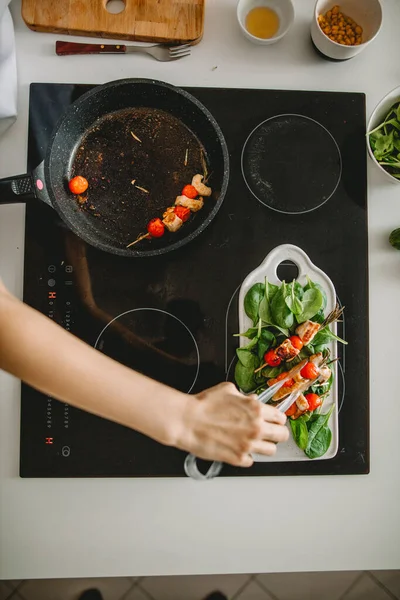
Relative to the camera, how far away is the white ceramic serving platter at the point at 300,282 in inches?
36.6

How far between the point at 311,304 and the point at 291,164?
29 cm

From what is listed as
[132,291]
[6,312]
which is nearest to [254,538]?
[132,291]

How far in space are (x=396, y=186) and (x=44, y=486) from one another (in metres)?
0.90

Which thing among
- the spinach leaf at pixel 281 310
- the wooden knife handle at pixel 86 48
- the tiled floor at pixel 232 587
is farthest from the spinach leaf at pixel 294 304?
the tiled floor at pixel 232 587

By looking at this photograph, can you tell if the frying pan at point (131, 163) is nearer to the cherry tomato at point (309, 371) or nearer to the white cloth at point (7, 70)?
the white cloth at point (7, 70)

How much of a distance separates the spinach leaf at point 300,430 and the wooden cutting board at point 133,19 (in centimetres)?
73

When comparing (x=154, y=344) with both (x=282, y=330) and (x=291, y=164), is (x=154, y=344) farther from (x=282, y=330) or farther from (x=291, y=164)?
(x=291, y=164)

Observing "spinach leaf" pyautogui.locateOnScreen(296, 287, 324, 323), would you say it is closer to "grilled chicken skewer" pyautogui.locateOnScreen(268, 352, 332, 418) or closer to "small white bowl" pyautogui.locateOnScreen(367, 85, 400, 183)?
"grilled chicken skewer" pyautogui.locateOnScreen(268, 352, 332, 418)

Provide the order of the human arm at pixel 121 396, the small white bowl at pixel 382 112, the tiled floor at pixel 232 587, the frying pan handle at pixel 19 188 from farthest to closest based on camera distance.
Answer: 1. the tiled floor at pixel 232 587
2. the small white bowl at pixel 382 112
3. the frying pan handle at pixel 19 188
4. the human arm at pixel 121 396

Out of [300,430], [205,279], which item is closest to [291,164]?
[205,279]

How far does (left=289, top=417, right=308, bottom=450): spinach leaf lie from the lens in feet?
2.95

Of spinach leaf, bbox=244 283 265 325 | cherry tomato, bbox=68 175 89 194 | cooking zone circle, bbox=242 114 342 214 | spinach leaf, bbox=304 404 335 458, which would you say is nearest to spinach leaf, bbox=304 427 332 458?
spinach leaf, bbox=304 404 335 458

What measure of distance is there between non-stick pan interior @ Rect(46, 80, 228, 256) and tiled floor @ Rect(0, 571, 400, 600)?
3.28 feet

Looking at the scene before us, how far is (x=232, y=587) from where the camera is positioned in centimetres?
143
